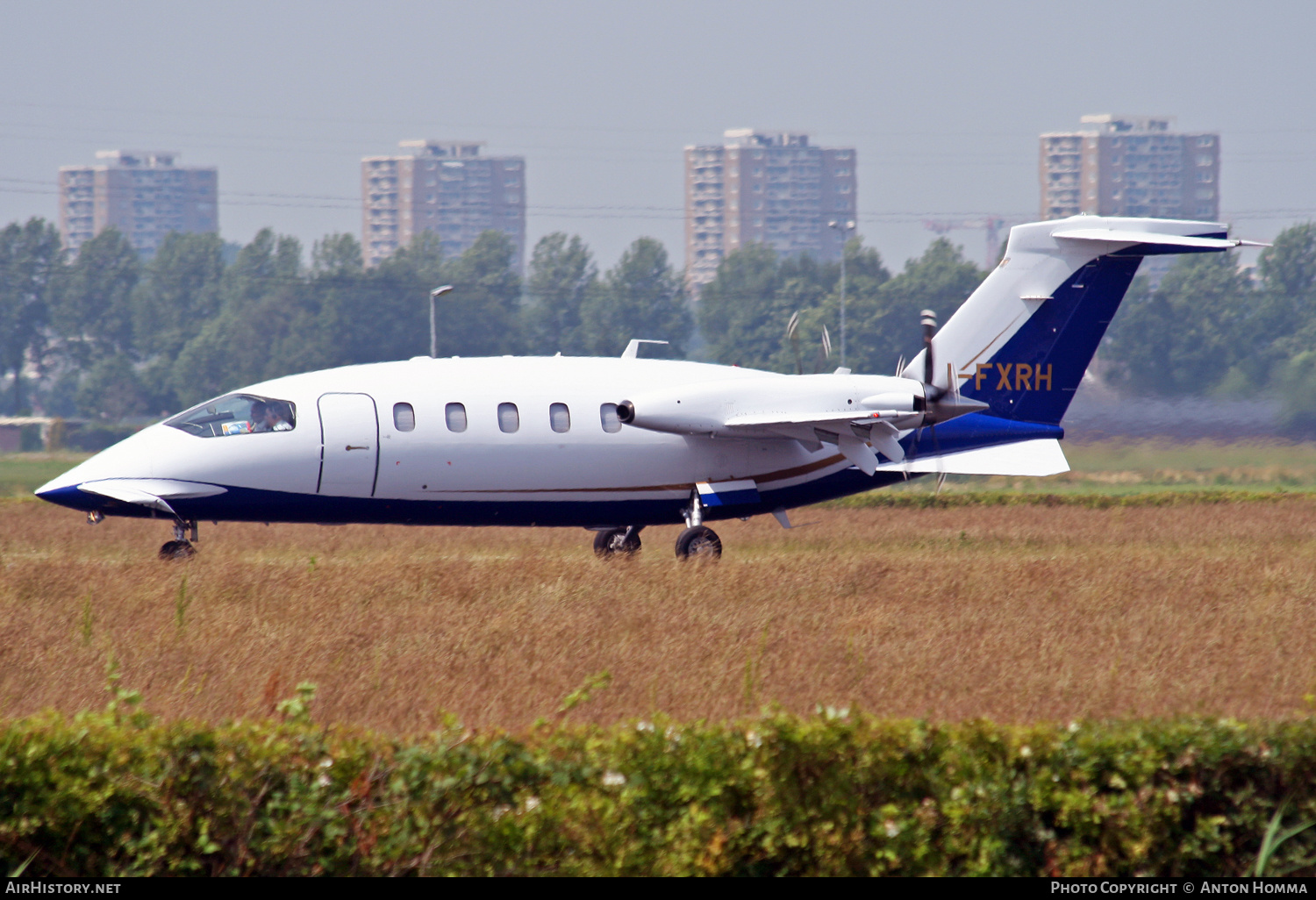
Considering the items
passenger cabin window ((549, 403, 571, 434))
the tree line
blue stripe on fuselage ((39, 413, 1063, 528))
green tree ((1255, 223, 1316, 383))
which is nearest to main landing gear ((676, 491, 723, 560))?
blue stripe on fuselage ((39, 413, 1063, 528))

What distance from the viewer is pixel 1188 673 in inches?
470

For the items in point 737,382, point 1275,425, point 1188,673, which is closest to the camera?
point 1188,673

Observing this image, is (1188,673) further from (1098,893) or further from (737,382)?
(737,382)

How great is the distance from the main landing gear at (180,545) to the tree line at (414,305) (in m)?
70.8

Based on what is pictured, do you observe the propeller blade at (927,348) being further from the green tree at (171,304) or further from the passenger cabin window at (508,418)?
the green tree at (171,304)

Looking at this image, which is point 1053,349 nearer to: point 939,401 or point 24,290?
point 939,401

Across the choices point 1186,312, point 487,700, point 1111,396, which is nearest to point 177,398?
point 1186,312

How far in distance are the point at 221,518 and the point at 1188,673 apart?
43.2ft

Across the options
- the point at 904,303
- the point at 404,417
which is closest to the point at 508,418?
the point at 404,417

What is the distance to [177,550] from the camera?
19.3 metres

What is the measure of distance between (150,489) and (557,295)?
103718 millimetres

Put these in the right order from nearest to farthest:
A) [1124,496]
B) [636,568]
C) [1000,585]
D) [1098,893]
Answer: [1098,893] < [1000,585] < [636,568] < [1124,496]

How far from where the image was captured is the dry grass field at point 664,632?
1097 cm

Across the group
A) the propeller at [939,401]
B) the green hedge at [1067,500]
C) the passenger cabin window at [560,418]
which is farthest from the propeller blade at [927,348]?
the green hedge at [1067,500]
